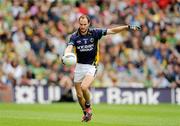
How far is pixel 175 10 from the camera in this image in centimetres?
2916

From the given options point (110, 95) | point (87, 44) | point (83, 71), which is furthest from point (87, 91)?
point (110, 95)

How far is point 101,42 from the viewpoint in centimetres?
2828

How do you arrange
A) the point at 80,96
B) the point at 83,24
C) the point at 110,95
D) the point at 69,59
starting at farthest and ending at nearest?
the point at 110,95, the point at 80,96, the point at 83,24, the point at 69,59

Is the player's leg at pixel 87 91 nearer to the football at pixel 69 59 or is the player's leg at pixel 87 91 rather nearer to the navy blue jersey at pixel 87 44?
the navy blue jersey at pixel 87 44

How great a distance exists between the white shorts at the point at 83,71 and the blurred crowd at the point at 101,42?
1025 centimetres

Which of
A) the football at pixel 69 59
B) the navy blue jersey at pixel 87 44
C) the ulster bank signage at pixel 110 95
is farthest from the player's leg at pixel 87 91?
the ulster bank signage at pixel 110 95

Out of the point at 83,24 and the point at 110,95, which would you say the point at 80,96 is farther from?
the point at 110,95

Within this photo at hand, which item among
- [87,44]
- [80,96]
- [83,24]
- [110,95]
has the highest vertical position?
[83,24]

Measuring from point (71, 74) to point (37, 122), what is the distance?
1186 cm

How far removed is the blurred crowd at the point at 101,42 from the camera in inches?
1064

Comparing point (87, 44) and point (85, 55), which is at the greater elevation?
point (87, 44)

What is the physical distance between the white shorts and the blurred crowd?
1025 cm

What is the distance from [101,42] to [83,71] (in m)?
Answer: 12.1

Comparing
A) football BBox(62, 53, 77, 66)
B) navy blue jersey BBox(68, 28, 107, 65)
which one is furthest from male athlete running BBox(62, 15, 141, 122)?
football BBox(62, 53, 77, 66)
